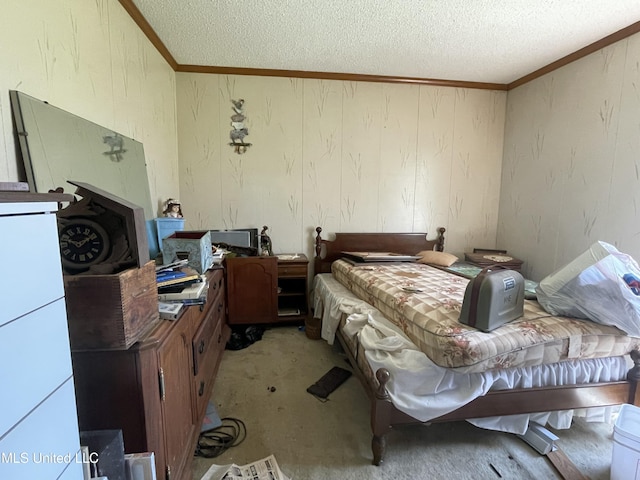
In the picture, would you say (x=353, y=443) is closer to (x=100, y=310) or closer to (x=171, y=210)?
(x=100, y=310)

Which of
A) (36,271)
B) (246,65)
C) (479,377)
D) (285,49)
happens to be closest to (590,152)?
(479,377)

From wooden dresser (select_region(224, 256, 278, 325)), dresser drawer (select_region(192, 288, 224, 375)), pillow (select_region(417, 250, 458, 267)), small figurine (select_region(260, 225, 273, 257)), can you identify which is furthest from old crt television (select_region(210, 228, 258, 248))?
pillow (select_region(417, 250, 458, 267))

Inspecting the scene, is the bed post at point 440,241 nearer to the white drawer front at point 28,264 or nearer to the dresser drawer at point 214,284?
the dresser drawer at point 214,284

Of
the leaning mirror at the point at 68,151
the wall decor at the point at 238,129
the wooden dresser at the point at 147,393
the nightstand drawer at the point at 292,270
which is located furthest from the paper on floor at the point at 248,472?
the wall decor at the point at 238,129

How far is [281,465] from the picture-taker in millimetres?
1437

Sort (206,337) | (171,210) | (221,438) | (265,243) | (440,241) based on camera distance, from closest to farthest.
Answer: (221,438), (206,337), (171,210), (265,243), (440,241)

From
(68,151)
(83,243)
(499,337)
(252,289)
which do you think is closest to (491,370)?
(499,337)

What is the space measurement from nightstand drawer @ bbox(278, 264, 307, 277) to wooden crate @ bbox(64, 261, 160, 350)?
2030 millimetres

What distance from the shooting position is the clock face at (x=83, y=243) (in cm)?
93

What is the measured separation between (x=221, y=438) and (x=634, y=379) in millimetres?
2142

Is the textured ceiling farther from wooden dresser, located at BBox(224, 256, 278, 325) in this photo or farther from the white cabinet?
the white cabinet

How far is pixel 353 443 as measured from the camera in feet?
5.18

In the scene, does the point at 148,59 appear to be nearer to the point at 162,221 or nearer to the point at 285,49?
the point at 285,49

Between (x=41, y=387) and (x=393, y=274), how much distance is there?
223 centimetres
